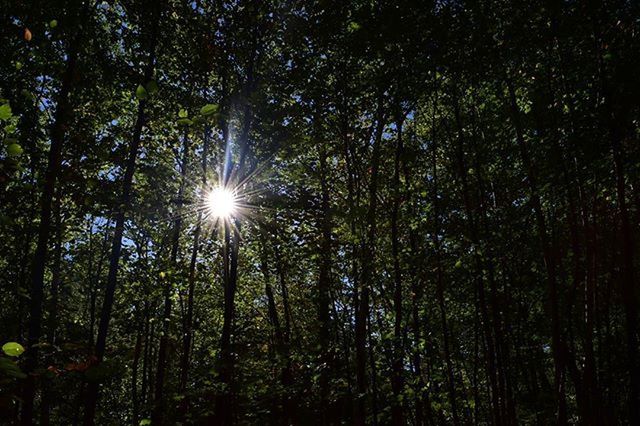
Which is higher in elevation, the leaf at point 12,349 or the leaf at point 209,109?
the leaf at point 209,109

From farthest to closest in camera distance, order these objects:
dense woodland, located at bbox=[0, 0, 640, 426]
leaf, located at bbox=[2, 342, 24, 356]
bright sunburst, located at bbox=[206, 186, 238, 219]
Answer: bright sunburst, located at bbox=[206, 186, 238, 219]
dense woodland, located at bbox=[0, 0, 640, 426]
leaf, located at bbox=[2, 342, 24, 356]

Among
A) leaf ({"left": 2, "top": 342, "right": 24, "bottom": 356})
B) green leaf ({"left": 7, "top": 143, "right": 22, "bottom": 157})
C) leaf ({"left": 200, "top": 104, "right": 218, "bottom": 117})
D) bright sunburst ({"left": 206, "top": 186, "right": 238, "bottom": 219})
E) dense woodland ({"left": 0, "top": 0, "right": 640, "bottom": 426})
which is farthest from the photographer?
bright sunburst ({"left": 206, "top": 186, "right": 238, "bottom": 219})

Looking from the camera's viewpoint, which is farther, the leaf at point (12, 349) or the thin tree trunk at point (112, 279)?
the thin tree trunk at point (112, 279)

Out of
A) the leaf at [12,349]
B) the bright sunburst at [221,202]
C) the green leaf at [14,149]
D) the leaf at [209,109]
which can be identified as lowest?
the leaf at [12,349]

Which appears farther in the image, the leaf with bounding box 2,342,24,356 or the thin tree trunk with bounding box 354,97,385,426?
the thin tree trunk with bounding box 354,97,385,426

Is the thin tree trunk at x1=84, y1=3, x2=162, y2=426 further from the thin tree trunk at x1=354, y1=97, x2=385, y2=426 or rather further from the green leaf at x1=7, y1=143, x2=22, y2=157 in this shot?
the green leaf at x1=7, y1=143, x2=22, y2=157

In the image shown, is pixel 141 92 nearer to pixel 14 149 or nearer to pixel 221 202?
pixel 14 149

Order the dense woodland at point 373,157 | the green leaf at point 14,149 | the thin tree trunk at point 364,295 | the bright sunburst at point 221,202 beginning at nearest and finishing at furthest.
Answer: the green leaf at point 14,149
the dense woodland at point 373,157
the thin tree trunk at point 364,295
the bright sunburst at point 221,202

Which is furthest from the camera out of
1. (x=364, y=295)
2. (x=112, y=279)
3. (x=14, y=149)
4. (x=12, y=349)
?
(x=364, y=295)

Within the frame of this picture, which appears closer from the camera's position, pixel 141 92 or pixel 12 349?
pixel 12 349

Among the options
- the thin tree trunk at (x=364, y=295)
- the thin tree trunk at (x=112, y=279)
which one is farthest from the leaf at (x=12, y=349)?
the thin tree trunk at (x=364, y=295)

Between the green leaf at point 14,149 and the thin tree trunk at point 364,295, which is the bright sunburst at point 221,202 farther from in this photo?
the green leaf at point 14,149

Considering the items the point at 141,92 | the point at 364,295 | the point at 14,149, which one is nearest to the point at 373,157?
the point at 364,295

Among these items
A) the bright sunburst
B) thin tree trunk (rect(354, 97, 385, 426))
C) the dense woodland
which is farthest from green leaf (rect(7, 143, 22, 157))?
the bright sunburst
